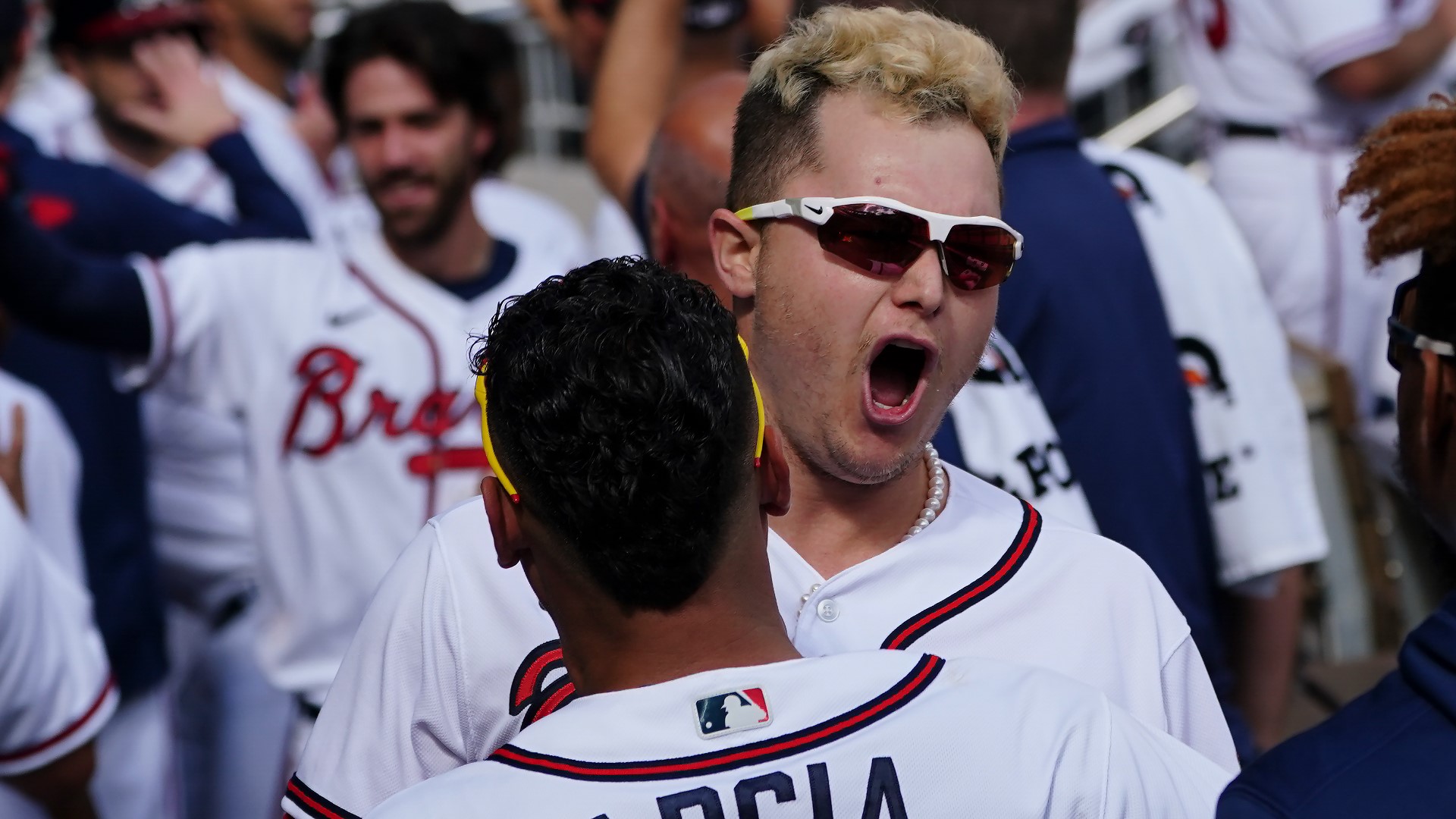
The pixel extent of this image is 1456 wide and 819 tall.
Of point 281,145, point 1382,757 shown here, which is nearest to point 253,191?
point 281,145

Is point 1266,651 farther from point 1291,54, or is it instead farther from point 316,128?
point 316,128

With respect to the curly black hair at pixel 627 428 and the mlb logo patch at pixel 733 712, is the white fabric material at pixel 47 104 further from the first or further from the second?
the mlb logo patch at pixel 733 712

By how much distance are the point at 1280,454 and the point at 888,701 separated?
6.54 ft

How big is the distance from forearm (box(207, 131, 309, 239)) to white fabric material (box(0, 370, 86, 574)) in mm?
1017

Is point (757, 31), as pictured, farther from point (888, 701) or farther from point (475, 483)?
point (888, 701)

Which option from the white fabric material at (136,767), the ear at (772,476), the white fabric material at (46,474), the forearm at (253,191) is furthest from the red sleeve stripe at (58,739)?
the ear at (772,476)

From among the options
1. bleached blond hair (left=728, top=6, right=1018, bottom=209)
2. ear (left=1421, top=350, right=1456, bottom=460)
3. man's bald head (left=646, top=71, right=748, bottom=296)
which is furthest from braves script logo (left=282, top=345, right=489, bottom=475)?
ear (left=1421, top=350, right=1456, bottom=460)

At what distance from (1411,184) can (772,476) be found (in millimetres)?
678

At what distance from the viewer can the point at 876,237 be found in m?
1.90

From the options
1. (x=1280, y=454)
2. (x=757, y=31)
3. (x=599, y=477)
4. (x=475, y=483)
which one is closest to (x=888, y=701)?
(x=599, y=477)

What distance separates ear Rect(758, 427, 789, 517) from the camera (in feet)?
5.02

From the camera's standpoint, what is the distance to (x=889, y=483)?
1973 mm

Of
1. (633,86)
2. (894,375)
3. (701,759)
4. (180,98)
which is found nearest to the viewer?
(701,759)

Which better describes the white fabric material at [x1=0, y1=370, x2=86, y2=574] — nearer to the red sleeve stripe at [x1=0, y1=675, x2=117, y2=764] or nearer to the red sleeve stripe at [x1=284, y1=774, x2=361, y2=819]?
the red sleeve stripe at [x1=0, y1=675, x2=117, y2=764]
